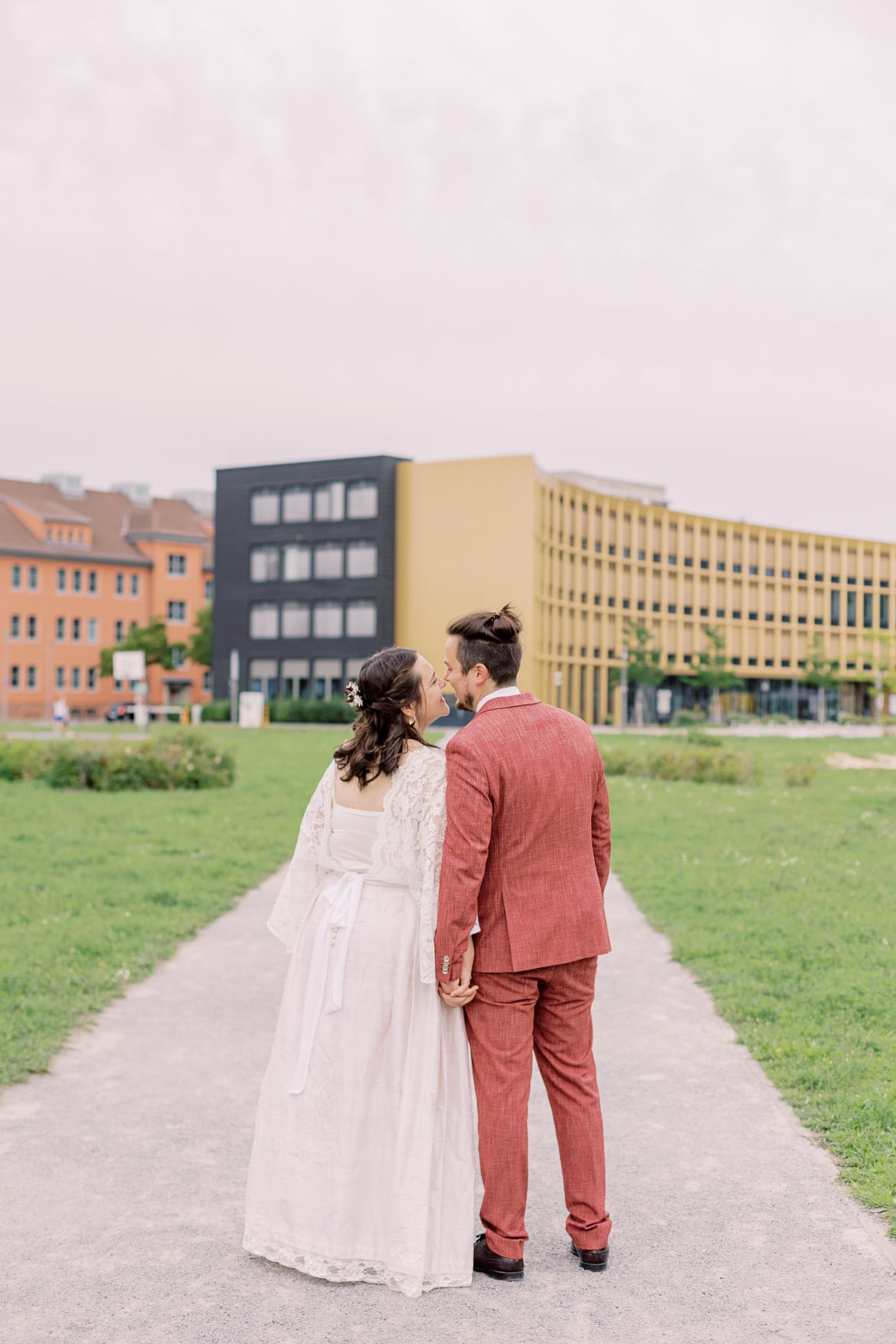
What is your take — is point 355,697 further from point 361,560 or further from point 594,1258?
point 361,560

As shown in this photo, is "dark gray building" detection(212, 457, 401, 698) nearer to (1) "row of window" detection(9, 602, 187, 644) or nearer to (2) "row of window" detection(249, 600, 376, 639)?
(2) "row of window" detection(249, 600, 376, 639)

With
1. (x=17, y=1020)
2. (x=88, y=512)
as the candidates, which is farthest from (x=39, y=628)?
(x=17, y=1020)

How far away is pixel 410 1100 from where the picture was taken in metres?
3.89

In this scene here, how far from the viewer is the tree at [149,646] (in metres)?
80.8

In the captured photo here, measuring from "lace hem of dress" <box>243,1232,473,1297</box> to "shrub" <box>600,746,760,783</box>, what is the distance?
74.8 ft

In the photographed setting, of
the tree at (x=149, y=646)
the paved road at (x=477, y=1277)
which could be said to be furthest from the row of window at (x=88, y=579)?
the paved road at (x=477, y=1277)

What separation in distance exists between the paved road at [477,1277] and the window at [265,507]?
6811cm

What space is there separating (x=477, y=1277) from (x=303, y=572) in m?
69.4

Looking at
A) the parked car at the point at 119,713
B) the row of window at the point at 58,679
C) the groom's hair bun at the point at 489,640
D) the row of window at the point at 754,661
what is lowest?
the parked car at the point at 119,713

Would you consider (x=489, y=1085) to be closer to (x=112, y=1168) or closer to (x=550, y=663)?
(x=112, y=1168)

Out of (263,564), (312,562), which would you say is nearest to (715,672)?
(312,562)

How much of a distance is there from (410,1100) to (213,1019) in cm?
354

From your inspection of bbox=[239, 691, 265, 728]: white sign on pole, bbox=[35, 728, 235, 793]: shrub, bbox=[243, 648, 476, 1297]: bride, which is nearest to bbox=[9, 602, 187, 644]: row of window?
bbox=[239, 691, 265, 728]: white sign on pole

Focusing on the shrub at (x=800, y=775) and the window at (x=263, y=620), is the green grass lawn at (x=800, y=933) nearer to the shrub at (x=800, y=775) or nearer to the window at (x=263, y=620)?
the shrub at (x=800, y=775)
